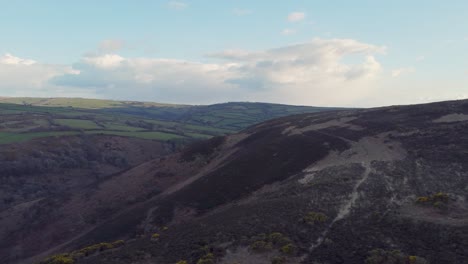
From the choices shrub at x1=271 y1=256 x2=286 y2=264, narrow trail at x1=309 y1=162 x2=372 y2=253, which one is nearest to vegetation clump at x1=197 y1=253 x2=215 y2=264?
shrub at x1=271 y1=256 x2=286 y2=264

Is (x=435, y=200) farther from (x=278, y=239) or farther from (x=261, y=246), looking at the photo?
(x=261, y=246)

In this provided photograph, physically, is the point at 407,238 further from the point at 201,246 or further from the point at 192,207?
the point at 192,207

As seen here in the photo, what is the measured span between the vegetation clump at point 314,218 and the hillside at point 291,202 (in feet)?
0.38

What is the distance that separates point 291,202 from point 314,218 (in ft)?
18.2

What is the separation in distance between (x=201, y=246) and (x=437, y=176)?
31.1 meters

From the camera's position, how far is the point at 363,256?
2995 centimetres

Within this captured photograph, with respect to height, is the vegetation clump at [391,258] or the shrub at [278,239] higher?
the vegetation clump at [391,258]

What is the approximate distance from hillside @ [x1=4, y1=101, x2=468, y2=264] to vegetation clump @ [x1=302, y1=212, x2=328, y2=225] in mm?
116

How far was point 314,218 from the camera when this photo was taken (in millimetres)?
36969

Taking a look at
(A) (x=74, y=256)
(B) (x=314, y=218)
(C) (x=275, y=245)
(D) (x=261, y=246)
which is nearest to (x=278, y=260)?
(D) (x=261, y=246)

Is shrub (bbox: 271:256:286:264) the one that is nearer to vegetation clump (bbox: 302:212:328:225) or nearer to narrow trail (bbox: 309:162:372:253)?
narrow trail (bbox: 309:162:372:253)

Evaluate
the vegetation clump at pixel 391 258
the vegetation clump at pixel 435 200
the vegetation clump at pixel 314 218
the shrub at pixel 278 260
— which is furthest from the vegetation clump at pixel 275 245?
the vegetation clump at pixel 435 200

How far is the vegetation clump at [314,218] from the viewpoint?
36.7m

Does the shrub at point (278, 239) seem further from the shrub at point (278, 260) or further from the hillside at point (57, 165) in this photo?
the hillside at point (57, 165)
